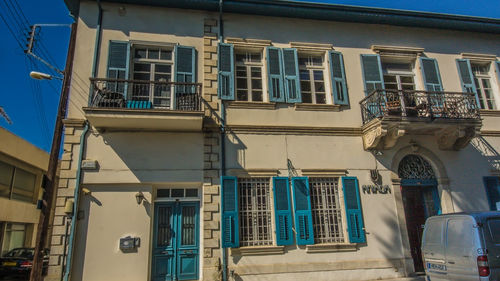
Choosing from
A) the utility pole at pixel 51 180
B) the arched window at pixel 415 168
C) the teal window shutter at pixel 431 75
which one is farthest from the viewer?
the teal window shutter at pixel 431 75

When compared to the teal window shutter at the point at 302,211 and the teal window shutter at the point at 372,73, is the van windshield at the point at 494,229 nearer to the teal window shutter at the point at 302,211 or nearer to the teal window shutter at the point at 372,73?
the teal window shutter at the point at 302,211

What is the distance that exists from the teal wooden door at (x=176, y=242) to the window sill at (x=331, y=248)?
3.19 meters

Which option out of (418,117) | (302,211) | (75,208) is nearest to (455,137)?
(418,117)

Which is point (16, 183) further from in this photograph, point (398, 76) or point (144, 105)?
point (398, 76)

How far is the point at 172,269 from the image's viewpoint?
28.4 feet

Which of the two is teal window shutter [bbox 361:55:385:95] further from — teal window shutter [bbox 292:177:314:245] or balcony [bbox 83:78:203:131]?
balcony [bbox 83:78:203:131]

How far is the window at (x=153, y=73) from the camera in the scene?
379 inches

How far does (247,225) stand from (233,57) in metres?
5.19

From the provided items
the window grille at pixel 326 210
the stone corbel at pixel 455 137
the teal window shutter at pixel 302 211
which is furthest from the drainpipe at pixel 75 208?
the stone corbel at pixel 455 137

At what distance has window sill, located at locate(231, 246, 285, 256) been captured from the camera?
865 centimetres

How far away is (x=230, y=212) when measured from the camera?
8.87m

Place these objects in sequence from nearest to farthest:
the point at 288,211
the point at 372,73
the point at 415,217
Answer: the point at 288,211
the point at 415,217
the point at 372,73

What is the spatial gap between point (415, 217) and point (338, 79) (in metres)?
4.99

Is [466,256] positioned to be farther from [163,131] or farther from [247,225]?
[163,131]
